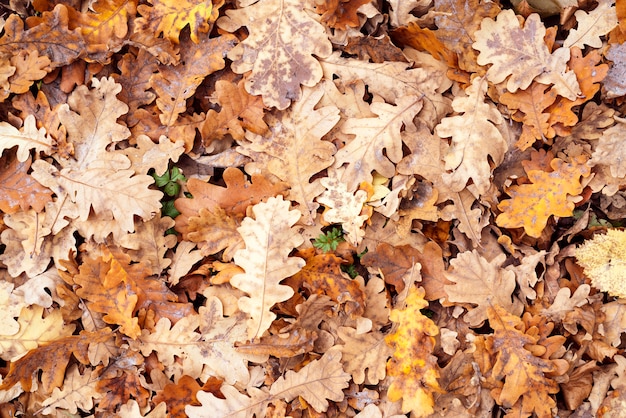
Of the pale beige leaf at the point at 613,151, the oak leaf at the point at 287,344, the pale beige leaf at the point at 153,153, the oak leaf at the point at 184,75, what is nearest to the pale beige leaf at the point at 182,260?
the pale beige leaf at the point at 153,153

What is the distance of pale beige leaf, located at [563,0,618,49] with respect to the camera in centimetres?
249

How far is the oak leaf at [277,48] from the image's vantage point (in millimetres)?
2586

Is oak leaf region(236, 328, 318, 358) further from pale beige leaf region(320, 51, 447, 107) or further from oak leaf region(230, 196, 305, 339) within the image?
pale beige leaf region(320, 51, 447, 107)

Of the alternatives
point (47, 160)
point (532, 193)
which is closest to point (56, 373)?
point (47, 160)

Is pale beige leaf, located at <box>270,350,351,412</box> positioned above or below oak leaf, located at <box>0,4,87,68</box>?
below

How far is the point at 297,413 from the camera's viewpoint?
8.35 feet

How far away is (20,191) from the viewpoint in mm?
2654

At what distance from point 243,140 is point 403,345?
1.15m

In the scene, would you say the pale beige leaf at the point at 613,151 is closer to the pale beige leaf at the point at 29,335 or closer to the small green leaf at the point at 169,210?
the small green leaf at the point at 169,210

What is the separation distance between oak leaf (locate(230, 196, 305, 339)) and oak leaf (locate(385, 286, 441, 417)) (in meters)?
0.51

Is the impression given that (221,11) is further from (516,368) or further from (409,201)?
(516,368)

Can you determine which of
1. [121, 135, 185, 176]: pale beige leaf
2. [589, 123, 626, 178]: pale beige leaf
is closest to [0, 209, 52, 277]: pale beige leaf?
[121, 135, 185, 176]: pale beige leaf

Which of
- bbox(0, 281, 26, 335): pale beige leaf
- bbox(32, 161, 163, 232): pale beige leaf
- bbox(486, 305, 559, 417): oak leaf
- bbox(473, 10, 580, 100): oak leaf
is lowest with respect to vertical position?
bbox(0, 281, 26, 335): pale beige leaf

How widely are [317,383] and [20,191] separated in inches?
62.0
